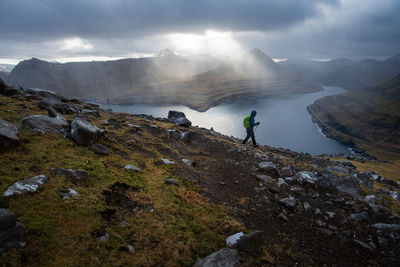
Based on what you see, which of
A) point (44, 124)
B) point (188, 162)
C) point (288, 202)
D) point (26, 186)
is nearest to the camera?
point (26, 186)

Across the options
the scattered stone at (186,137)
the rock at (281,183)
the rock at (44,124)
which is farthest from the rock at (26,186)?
the scattered stone at (186,137)

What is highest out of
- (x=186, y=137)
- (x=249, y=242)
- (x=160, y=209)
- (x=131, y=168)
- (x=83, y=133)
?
(x=83, y=133)

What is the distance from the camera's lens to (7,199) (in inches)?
255

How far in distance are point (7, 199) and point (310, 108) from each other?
21862 cm

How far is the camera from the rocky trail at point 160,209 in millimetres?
6133

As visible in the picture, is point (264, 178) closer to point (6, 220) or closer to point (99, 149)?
point (99, 149)

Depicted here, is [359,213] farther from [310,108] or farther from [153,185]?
[310,108]

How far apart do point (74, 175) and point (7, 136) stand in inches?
140

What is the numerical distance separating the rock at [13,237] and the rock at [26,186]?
70.5 inches

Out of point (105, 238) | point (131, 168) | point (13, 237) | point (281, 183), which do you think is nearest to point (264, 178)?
point (281, 183)

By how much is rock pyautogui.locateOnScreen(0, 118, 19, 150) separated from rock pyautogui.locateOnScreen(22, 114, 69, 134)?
1899 mm

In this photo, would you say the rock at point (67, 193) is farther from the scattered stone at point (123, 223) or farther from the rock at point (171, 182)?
the rock at point (171, 182)

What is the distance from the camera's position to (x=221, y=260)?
6.14 meters

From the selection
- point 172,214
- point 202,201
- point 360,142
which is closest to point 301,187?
point 202,201
